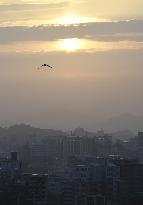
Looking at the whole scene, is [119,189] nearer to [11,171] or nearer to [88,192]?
[88,192]

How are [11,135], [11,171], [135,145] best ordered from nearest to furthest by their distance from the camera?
[11,171] < [135,145] < [11,135]

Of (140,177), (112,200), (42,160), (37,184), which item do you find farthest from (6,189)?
(42,160)

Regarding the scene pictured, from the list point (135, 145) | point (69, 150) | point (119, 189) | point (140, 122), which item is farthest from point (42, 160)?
point (140, 122)

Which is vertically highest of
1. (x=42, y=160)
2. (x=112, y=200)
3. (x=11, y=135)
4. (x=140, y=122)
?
(x=140, y=122)

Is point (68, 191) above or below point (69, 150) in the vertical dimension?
below

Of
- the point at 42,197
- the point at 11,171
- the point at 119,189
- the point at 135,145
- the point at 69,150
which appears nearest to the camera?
the point at 42,197

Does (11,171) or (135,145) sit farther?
(135,145)

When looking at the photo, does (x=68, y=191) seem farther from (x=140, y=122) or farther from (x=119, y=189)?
(x=140, y=122)

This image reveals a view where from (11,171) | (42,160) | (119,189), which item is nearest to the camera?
(119,189)

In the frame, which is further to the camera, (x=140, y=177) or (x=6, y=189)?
(x=140, y=177)
